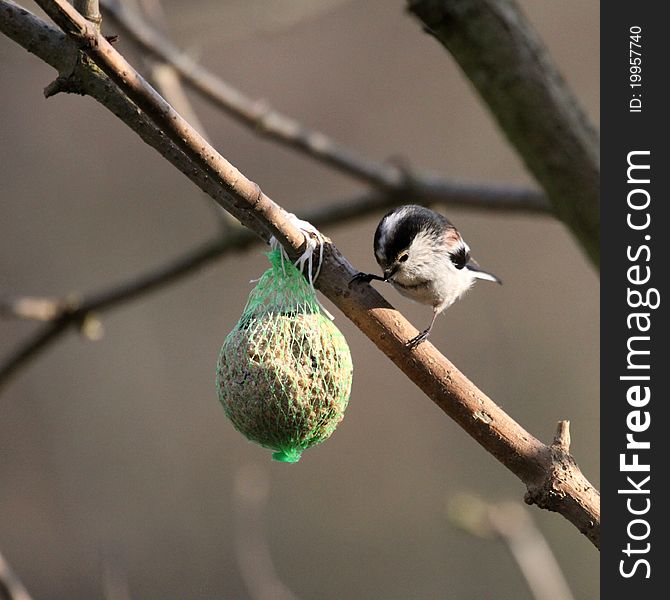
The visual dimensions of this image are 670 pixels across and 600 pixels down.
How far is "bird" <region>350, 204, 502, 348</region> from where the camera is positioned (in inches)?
90.7

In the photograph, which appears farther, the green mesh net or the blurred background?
the blurred background

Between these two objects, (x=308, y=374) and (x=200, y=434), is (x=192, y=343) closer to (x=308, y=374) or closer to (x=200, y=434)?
(x=200, y=434)

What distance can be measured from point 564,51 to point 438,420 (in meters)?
2.71

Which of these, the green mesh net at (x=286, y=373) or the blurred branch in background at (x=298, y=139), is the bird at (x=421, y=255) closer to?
the green mesh net at (x=286, y=373)

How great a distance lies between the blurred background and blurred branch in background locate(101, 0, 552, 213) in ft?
7.50

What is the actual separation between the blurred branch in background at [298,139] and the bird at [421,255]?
0.75 metres

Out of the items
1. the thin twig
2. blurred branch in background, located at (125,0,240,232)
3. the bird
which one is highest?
blurred branch in background, located at (125,0,240,232)

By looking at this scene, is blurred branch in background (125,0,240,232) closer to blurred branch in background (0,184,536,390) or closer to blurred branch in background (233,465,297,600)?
blurred branch in background (0,184,536,390)

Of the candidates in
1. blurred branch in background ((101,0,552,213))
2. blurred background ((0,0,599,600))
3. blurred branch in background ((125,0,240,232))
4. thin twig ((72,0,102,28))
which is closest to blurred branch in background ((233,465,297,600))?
blurred background ((0,0,599,600))

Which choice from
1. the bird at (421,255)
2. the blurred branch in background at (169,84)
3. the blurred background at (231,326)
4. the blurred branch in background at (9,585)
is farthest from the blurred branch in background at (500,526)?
the blurred background at (231,326)

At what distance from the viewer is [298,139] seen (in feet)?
11.1

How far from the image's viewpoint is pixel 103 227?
6.09 metres

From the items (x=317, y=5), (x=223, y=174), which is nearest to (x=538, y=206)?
(x=317, y=5)

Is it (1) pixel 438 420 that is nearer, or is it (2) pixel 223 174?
(2) pixel 223 174
